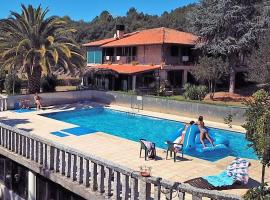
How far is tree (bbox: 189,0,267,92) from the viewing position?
3356 cm

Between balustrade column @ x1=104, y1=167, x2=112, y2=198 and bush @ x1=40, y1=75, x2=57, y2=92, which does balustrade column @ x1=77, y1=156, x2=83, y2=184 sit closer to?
balustrade column @ x1=104, y1=167, x2=112, y2=198

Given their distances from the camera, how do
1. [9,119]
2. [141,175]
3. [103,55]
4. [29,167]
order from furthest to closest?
[103,55] → [9,119] → [29,167] → [141,175]

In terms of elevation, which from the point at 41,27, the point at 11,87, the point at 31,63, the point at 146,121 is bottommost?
the point at 146,121

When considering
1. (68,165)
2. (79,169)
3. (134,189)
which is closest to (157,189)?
(134,189)

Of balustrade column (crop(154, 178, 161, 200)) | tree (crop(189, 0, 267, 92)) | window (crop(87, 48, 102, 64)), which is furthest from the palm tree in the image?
balustrade column (crop(154, 178, 161, 200))

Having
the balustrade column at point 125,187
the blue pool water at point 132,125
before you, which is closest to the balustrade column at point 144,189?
the balustrade column at point 125,187

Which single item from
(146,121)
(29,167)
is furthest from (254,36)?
(29,167)

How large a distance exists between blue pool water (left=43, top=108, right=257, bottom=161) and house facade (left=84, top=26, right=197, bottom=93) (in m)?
9.29

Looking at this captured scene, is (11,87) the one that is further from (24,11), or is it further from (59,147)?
(59,147)

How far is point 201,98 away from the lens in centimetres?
3073

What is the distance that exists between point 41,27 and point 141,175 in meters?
23.0

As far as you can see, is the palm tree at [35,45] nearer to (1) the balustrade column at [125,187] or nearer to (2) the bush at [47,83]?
(2) the bush at [47,83]

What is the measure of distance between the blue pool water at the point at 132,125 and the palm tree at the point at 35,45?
153 inches

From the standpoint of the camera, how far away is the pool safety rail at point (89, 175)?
287 inches
